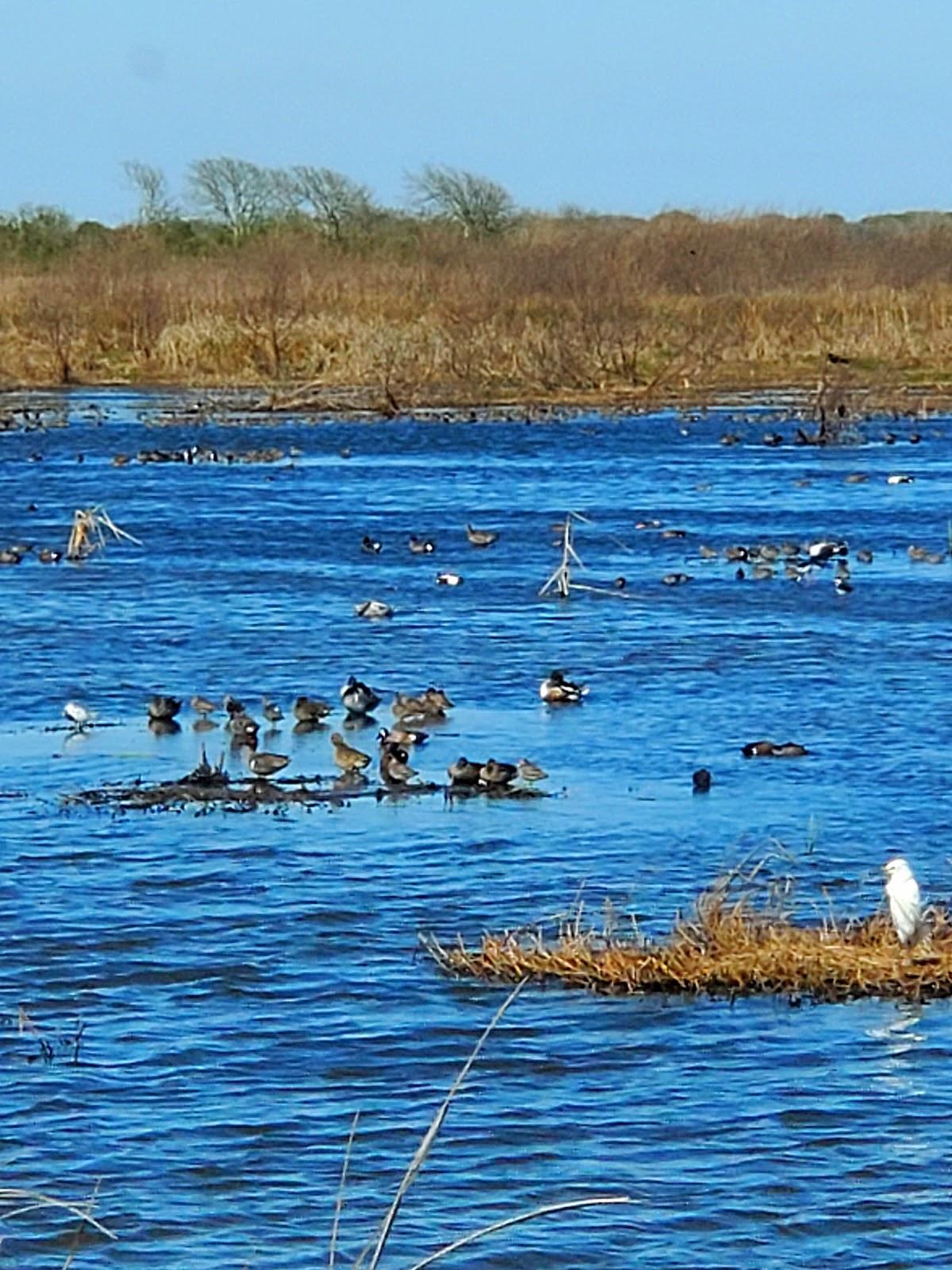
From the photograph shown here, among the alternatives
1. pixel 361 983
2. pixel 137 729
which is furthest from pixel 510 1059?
pixel 137 729

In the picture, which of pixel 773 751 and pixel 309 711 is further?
pixel 309 711

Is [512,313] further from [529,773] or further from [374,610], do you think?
[529,773]

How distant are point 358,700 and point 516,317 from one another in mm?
32048

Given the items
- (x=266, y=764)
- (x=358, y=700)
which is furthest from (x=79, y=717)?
(x=266, y=764)

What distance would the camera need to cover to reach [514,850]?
40.4 feet

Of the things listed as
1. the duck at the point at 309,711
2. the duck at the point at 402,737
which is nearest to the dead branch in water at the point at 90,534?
the duck at the point at 309,711

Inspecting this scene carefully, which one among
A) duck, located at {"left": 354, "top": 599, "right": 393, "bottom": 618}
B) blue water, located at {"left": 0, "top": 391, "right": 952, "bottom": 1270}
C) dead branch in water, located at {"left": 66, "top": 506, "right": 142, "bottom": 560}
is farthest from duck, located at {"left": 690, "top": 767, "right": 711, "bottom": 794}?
dead branch in water, located at {"left": 66, "top": 506, "right": 142, "bottom": 560}

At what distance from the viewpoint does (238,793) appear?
44.5ft

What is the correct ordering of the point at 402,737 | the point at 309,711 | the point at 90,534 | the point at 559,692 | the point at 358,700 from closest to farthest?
the point at 402,737, the point at 309,711, the point at 358,700, the point at 559,692, the point at 90,534

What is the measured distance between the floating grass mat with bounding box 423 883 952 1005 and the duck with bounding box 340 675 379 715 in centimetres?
569

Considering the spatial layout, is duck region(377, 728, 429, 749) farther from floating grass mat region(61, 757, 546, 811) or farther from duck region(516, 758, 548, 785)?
duck region(516, 758, 548, 785)

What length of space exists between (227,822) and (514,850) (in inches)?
62.0

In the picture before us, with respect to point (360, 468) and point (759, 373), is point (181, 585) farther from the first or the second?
point (759, 373)

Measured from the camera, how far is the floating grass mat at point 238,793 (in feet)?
43.9
